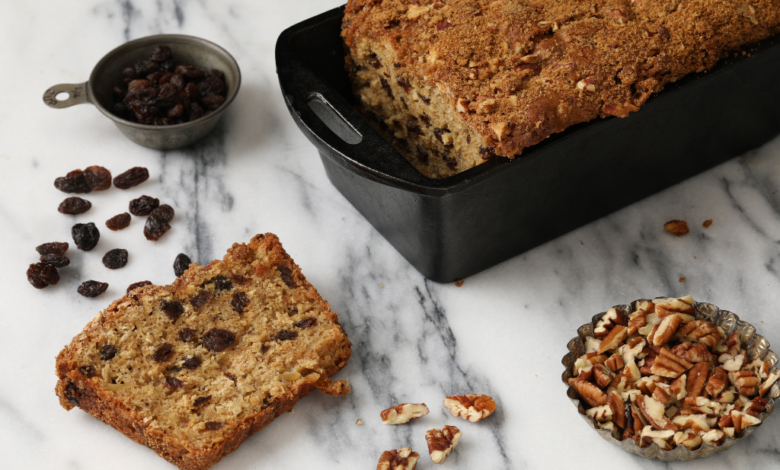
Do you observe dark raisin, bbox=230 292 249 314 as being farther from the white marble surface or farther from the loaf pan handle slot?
the loaf pan handle slot

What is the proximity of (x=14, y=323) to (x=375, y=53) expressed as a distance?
1436 mm

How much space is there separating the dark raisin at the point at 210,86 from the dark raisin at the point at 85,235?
0.66 metres

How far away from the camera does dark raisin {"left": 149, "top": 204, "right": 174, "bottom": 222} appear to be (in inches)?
112

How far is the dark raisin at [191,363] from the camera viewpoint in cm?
229

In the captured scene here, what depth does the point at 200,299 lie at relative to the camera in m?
2.43

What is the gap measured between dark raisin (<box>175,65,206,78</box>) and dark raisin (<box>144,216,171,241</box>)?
592 mm

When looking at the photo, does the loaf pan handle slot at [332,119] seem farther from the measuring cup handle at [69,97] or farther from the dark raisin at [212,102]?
the measuring cup handle at [69,97]

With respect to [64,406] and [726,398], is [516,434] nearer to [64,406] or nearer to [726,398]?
[726,398]

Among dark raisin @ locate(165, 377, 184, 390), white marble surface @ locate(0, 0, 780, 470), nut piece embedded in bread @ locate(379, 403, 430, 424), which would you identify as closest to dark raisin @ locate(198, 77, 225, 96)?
white marble surface @ locate(0, 0, 780, 470)

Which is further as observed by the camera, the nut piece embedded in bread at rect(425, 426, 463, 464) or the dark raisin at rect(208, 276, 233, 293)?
the dark raisin at rect(208, 276, 233, 293)

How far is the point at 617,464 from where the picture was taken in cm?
224

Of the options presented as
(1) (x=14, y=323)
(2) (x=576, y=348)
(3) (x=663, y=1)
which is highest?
(3) (x=663, y=1)

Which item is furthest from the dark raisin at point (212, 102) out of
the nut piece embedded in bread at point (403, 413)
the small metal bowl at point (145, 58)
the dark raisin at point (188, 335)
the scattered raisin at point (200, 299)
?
the nut piece embedded in bread at point (403, 413)

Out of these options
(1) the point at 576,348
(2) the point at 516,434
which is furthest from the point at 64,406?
(1) the point at 576,348
